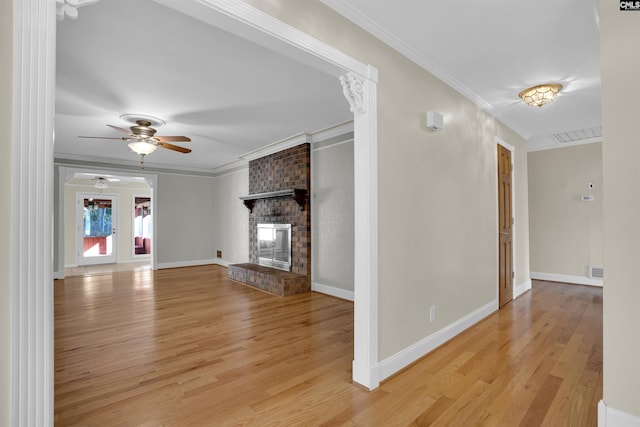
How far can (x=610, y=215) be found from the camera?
1616 millimetres

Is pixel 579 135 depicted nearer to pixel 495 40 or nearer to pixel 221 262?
pixel 495 40

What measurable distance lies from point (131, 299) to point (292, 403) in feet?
12.4

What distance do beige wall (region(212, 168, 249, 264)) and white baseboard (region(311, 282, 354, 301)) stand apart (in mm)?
2389

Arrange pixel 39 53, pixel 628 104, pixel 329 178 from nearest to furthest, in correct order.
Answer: pixel 39 53 → pixel 628 104 → pixel 329 178

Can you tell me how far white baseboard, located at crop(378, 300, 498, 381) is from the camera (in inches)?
88.4

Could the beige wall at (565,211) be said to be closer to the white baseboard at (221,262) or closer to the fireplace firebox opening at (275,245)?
the fireplace firebox opening at (275,245)

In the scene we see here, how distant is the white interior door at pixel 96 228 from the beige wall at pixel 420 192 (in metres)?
8.71

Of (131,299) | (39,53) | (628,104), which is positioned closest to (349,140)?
(628,104)

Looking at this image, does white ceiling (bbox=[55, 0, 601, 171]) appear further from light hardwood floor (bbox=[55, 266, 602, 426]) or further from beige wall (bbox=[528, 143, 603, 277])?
light hardwood floor (bbox=[55, 266, 602, 426])

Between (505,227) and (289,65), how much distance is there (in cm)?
359

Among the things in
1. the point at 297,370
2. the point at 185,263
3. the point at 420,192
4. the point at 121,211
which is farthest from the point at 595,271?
the point at 121,211

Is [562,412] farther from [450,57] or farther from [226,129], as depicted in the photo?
[226,129]

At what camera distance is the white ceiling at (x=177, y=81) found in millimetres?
2148

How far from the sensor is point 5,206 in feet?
3.17
